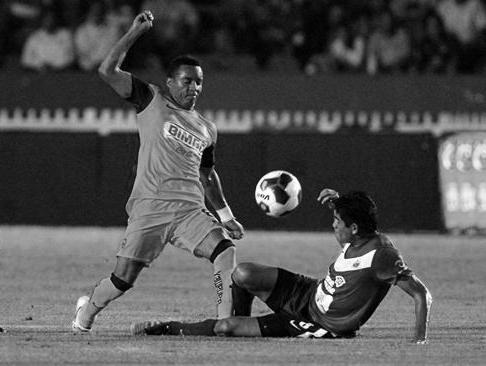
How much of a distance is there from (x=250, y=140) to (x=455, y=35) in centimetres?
441

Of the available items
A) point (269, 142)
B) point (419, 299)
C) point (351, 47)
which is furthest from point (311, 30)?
point (419, 299)

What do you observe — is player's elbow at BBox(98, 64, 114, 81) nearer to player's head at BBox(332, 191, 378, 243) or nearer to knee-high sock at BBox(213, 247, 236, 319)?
knee-high sock at BBox(213, 247, 236, 319)

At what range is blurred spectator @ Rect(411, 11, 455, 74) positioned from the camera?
22531mm

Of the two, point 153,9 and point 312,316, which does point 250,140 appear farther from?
point 312,316

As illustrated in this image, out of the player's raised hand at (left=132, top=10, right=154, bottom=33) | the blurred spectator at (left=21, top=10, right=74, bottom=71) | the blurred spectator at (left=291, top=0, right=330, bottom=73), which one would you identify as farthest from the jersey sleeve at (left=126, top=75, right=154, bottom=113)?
the blurred spectator at (left=21, top=10, right=74, bottom=71)

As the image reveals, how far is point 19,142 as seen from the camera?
21672mm

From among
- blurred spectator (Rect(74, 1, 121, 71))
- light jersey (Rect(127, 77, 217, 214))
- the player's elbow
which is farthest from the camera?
blurred spectator (Rect(74, 1, 121, 71))

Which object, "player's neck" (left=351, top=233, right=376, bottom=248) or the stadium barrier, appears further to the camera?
the stadium barrier

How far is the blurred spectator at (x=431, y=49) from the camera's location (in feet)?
73.9

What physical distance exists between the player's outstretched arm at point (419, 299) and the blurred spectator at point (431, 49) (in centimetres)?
1460

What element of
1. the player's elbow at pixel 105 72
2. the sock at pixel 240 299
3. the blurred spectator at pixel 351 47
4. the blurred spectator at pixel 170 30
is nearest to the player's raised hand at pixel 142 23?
the player's elbow at pixel 105 72

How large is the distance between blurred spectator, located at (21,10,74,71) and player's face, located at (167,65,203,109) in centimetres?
1409

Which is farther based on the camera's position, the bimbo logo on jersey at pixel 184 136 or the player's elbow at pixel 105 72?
the bimbo logo on jersey at pixel 184 136

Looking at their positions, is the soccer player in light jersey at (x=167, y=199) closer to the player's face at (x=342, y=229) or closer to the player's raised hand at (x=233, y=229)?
the player's raised hand at (x=233, y=229)
